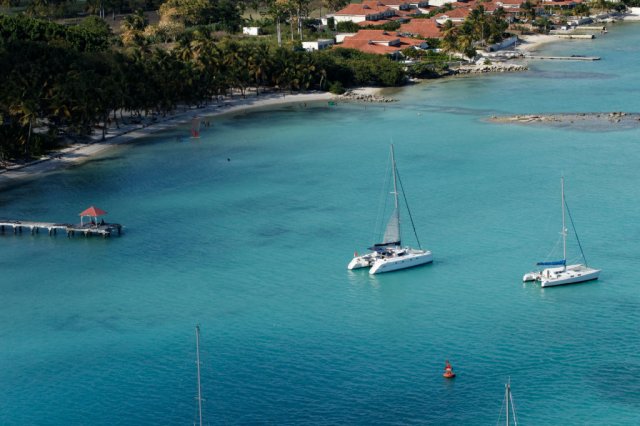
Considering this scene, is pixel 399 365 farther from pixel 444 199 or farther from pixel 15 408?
pixel 444 199

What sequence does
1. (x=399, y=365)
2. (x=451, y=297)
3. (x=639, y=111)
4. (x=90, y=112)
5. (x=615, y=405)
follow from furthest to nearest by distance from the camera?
(x=639, y=111) → (x=90, y=112) → (x=451, y=297) → (x=399, y=365) → (x=615, y=405)

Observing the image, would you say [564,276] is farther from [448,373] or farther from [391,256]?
[448,373]

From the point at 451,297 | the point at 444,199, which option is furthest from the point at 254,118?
the point at 451,297

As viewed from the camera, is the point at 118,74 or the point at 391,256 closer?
the point at 391,256

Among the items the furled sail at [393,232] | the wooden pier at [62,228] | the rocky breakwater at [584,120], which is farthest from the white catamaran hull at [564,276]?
the rocky breakwater at [584,120]

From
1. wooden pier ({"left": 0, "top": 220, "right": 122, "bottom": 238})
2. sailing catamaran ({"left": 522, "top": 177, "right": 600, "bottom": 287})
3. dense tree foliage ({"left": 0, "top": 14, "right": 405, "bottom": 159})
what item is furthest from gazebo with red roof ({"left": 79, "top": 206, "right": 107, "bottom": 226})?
sailing catamaran ({"left": 522, "top": 177, "right": 600, "bottom": 287})

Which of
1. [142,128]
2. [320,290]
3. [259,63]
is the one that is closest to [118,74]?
[142,128]
